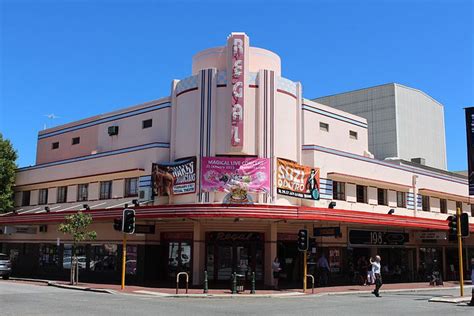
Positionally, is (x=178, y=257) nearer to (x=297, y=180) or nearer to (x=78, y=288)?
(x=78, y=288)

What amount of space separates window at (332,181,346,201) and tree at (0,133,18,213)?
23.2 metres

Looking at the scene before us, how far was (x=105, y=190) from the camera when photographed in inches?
1344

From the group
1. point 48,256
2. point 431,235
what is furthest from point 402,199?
point 48,256

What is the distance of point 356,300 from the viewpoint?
873 inches

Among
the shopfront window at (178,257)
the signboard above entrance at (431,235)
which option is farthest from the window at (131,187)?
the signboard above entrance at (431,235)

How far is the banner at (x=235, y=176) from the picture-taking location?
1095 inches

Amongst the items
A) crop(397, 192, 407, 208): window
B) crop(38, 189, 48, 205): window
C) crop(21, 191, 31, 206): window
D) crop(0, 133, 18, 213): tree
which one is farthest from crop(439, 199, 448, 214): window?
crop(0, 133, 18, 213): tree

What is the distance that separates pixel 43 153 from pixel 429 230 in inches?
1111

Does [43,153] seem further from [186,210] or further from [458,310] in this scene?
[458,310]

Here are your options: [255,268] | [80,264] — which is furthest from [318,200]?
[80,264]

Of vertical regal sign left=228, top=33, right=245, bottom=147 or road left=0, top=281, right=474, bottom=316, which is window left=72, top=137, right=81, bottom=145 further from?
road left=0, top=281, right=474, bottom=316

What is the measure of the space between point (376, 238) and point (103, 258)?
1679cm

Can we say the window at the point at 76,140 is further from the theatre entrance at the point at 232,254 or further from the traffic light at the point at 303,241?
the traffic light at the point at 303,241

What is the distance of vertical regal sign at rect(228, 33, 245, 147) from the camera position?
92.9 feet
